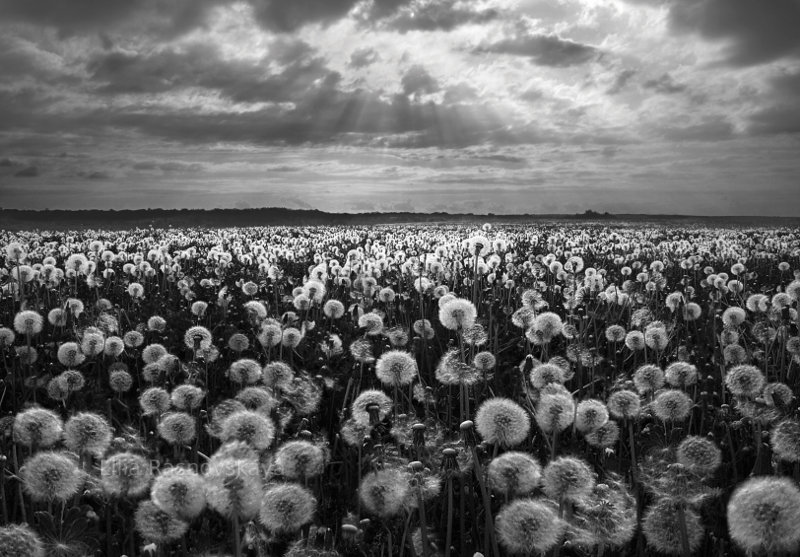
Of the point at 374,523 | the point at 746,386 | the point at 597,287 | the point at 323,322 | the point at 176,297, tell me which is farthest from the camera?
the point at 176,297

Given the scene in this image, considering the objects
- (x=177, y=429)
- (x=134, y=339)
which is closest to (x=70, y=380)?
(x=177, y=429)

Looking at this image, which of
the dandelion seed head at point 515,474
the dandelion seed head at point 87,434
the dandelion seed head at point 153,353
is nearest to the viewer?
the dandelion seed head at point 515,474

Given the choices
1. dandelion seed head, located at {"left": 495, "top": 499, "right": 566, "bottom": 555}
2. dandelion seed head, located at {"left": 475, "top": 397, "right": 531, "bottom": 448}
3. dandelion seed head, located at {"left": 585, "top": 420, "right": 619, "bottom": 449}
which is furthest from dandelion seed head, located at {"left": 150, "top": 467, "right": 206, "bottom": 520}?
dandelion seed head, located at {"left": 585, "top": 420, "right": 619, "bottom": 449}

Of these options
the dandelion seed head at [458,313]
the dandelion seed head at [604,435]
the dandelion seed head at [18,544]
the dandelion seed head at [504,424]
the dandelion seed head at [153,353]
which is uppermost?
the dandelion seed head at [458,313]

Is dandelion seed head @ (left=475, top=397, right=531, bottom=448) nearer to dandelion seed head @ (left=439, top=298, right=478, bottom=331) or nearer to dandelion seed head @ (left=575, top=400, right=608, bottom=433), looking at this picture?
dandelion seed head @ (left=575, top=400, right=608, bottom=433)

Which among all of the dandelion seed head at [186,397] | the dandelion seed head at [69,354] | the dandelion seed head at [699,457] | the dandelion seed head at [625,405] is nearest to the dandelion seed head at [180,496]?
the dandelion seed head at [186,397]

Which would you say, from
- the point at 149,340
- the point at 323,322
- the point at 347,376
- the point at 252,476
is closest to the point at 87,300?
the point at 149,340

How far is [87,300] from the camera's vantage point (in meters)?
9.87

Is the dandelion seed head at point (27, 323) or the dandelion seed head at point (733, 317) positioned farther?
the dandelion seed head at point (733, 317)

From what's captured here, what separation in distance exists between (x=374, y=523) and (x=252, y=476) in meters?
1.16

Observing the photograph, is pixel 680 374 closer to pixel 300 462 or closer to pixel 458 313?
pixel 458 313

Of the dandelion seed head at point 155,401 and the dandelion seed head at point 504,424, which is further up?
the dandelion seed head at point 504,424

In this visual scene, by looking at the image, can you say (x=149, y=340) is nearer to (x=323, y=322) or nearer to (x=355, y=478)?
(x=323, y=322)

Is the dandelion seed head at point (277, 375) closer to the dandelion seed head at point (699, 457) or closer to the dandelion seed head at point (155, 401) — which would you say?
the dandelion seed head at point (155, 401)
